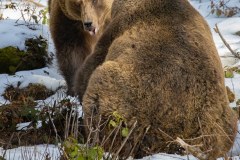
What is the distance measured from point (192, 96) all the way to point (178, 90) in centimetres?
12

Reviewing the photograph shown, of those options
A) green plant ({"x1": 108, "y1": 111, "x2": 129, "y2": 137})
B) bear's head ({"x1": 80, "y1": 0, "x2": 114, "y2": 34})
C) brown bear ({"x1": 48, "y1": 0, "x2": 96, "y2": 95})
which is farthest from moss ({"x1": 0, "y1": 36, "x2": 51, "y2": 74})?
green plant ({"x1": 108, "y1": 111, "x2": 129, "y2": 137})

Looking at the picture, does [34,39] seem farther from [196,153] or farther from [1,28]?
[196,153]

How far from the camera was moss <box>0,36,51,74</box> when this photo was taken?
8680mm

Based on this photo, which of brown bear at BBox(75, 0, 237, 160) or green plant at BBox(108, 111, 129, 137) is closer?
green plant at BBox(108, 111, 129, 137)

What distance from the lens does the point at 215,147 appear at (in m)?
4.58

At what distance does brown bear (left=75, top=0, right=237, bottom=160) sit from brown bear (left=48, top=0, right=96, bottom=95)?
10.5ft

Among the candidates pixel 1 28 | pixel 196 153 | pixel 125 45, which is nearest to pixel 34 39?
pixel 1 28

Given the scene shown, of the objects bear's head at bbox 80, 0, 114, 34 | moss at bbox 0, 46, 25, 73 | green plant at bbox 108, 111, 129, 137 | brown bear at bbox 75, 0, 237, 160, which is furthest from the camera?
moss at bbox 0, 46, 25, 73

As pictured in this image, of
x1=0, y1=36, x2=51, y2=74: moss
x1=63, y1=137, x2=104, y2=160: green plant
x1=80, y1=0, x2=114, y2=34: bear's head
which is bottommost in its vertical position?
x1=0, y1=36, x2=51, y2=74: moss

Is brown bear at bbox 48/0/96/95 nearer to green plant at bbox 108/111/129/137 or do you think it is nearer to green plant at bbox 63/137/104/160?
green plant at bbox 108/111/129/137

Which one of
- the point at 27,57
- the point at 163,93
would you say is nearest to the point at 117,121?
the point at 163,93

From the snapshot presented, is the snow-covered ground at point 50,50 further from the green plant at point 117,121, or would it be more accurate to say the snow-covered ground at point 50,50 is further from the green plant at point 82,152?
the green plant at point 82,152

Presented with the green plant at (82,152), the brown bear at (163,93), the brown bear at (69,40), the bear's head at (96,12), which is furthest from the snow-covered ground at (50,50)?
the green plant at (82,152)

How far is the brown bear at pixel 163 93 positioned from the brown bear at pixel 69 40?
3.20 meters
